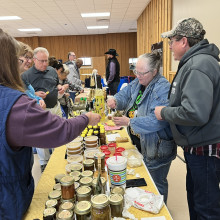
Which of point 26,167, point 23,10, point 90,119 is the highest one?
point 23,10

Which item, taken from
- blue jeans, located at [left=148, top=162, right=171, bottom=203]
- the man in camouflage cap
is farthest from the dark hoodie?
blue jeans, located at [left=148, top=162, right=171, bottom=203]

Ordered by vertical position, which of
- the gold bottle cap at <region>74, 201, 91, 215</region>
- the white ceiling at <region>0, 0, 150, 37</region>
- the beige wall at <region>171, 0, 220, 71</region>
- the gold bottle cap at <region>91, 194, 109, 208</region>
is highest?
the white ceiling at <region>0, 0, 150, 37</region>

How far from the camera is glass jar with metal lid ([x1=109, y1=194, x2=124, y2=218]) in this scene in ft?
3.33

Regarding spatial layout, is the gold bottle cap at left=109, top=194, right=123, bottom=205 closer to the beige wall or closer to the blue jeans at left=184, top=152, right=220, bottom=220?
the blue jeans at left=184, top=152, right=220, bottom=220

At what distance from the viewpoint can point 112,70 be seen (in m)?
7.13

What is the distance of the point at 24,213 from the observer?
45.4 inches

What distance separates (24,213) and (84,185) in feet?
1.16

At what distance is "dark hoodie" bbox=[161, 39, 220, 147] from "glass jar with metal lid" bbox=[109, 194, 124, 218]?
0.67m

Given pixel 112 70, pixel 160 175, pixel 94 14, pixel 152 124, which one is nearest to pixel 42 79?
pixel 152 124

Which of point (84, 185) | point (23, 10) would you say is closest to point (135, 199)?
point (84, 185)

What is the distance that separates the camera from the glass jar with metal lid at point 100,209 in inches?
37.1

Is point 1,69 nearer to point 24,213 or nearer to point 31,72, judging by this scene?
point 24,213

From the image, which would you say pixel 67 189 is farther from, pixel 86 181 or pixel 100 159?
pixel 100 159

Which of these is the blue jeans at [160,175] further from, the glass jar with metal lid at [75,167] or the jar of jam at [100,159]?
the glass jar with metal lid at [75,167]
